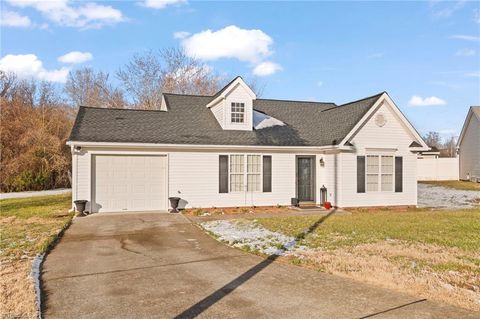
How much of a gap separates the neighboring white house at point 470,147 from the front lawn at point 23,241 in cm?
3299

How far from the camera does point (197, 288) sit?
19.6ft

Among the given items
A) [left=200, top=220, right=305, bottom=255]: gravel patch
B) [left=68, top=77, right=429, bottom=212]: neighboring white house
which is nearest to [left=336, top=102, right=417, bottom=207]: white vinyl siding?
[left=68, top=77, right=429, bottom=212]: neighboring white house

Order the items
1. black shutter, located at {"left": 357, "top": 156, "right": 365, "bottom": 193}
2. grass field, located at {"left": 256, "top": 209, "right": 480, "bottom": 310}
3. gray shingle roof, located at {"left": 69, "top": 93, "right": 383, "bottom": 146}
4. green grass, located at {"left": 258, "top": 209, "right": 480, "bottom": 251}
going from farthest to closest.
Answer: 1. black shutter, located at {"left": 357, "top": 156, "right": 365, "bottom": 193}
2. gray shingle roof, located at {"left": 69, "top": 93, "right": 383, "bottom": 146}
3. green grass, located at {"left": 258, "top": 209, "right": 480, "bottom": 251}
4. grass field, located at {"left": 256, "top": 209, "right": 480, "bottom": 310}

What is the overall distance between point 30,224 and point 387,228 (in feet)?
36.4

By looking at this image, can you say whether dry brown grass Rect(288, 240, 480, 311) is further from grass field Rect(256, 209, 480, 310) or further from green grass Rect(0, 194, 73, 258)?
green grass Rect(0, 194, 73, 258)

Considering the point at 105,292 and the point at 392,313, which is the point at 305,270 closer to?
the point at 392,313

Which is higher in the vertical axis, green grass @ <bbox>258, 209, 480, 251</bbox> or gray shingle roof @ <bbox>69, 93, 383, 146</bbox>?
gray shingle roof @ <bbox>69, 93, 383, 146</bbox>

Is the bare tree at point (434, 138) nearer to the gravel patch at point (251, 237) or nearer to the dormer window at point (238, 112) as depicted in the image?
the dormer window at point (238, 112)

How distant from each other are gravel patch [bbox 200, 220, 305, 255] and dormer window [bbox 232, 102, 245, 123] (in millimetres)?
6255

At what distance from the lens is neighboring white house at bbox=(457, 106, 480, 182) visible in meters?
33.4

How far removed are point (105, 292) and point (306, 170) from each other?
506 inches

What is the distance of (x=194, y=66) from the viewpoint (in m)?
39.7

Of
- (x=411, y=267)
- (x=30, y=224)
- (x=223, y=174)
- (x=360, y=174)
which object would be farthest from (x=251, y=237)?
(x=360, y=174)

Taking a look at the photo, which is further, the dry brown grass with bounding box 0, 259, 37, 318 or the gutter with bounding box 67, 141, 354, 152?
the gutter with bounding box 67, 141, 354, 152
